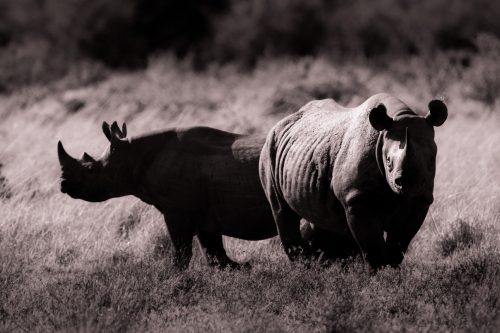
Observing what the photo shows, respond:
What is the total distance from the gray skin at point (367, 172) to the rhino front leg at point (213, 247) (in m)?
0.83

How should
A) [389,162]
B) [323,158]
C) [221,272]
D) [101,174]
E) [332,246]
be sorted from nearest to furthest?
[389,162] < [323,158] < [221,272] < [332,246] < [101,174]

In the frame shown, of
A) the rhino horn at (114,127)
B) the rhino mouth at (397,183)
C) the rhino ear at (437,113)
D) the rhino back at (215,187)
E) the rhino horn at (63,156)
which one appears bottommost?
the rhino back at (215,187)

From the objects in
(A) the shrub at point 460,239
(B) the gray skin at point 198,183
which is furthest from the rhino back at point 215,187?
(A) the shrub at point 460,239

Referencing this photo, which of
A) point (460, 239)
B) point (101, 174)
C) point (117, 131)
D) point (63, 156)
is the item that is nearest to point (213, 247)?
point (101, 174)

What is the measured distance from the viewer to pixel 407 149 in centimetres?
613

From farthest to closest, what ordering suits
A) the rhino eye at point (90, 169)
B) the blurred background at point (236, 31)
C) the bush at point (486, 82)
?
1. the blurred background at point (236, 31)
2. the bush at point (486, 82)
3. the rhino eye at point (90, 169)

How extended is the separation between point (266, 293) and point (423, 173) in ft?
4.57

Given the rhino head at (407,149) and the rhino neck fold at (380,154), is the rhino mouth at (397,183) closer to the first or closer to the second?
the rhino head at (407,149)

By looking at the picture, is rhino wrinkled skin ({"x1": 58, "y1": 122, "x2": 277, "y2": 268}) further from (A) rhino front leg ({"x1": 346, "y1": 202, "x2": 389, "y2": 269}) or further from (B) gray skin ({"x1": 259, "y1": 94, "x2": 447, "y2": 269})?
(A) rhino front leg ({"x1": 346, "y1": 202, "x2": 389, "y2": 269})

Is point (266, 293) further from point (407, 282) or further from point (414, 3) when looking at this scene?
point (414, 3)

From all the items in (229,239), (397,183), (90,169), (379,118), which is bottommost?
(229,239)

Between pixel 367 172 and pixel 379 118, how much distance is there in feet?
1.22

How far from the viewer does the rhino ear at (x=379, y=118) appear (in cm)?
632

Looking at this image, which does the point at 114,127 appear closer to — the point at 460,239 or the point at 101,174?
the point at 101,174
